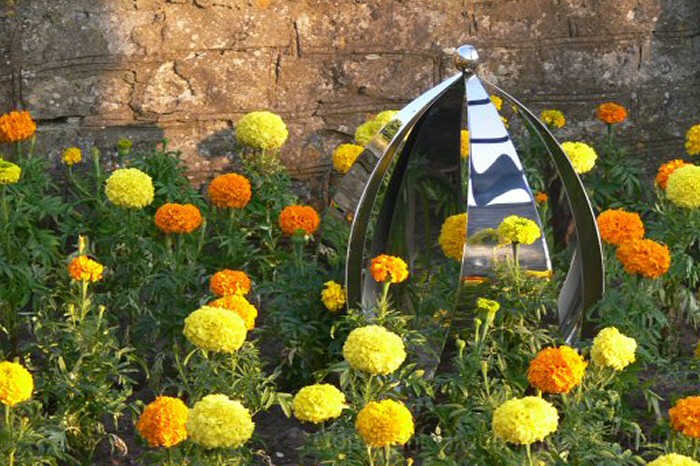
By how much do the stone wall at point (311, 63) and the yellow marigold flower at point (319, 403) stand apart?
1868 millimetres

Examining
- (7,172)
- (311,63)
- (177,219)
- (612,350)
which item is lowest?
(612,350)

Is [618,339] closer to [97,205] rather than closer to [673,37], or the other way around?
[97,205]

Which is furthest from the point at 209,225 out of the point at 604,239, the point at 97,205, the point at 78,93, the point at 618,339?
the point at 618,339

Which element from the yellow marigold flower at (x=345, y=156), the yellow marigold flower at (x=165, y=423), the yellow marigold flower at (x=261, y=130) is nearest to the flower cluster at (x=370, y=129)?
the yellow marigold flower at (x=345, y=156)

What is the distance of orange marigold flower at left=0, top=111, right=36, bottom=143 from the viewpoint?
4.79 metres

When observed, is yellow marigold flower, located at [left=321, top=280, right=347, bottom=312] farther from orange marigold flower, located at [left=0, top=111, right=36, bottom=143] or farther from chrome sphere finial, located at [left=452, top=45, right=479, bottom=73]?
orange marigold flower, located at [left=0, top=111, right=36, bottom=143]

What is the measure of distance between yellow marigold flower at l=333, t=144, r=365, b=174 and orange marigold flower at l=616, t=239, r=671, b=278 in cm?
110

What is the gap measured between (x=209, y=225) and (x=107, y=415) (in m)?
A: 0.81

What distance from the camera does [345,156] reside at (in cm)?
495

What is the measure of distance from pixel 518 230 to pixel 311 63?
1.52 meters

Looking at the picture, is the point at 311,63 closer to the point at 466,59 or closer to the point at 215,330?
the point at 466,59

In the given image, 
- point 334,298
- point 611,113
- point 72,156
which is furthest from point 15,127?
point 611,113

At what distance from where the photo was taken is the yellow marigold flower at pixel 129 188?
4.43 meters

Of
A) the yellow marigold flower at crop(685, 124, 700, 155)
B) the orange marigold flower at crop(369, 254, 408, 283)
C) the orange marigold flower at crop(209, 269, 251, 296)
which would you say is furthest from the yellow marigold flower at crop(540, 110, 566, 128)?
the orange marigold flower at crop(209, 269, 251, 296)
